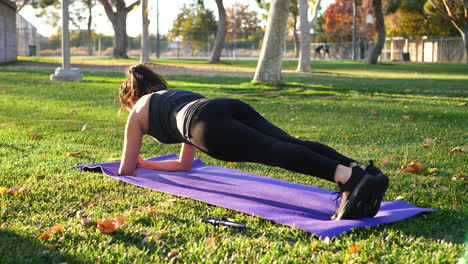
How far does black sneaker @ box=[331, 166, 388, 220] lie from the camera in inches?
131

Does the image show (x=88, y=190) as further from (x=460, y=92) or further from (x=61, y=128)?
(x=460, y=92)

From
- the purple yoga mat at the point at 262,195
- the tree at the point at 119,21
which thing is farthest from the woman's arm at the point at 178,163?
the tree at the point at 119,21

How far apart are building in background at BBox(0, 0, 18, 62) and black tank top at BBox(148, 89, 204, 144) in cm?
2346

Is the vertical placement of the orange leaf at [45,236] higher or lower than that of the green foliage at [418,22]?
lower

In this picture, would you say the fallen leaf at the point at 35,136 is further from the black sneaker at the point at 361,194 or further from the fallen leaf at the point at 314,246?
the fallen leaf at the point at 314,246

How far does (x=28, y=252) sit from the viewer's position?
2.91 meters

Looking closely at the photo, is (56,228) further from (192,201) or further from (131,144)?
(131,144)

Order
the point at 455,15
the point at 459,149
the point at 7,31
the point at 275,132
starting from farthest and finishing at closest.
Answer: the point at 7,31
the point at 455,15
the point at 459,149
the point at 275,132

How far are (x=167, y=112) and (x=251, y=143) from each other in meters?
0.78

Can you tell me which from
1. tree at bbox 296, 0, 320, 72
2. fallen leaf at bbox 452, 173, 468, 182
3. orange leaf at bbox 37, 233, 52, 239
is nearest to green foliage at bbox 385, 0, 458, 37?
tree at bbox 296, 0, 320, 72

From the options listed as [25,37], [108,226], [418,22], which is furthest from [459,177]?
[418,22]

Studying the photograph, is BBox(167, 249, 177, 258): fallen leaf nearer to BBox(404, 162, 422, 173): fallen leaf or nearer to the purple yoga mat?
the purple yoga mat

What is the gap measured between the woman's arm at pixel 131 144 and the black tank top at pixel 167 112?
0.12 metres

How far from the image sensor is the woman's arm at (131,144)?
14.2 ft
